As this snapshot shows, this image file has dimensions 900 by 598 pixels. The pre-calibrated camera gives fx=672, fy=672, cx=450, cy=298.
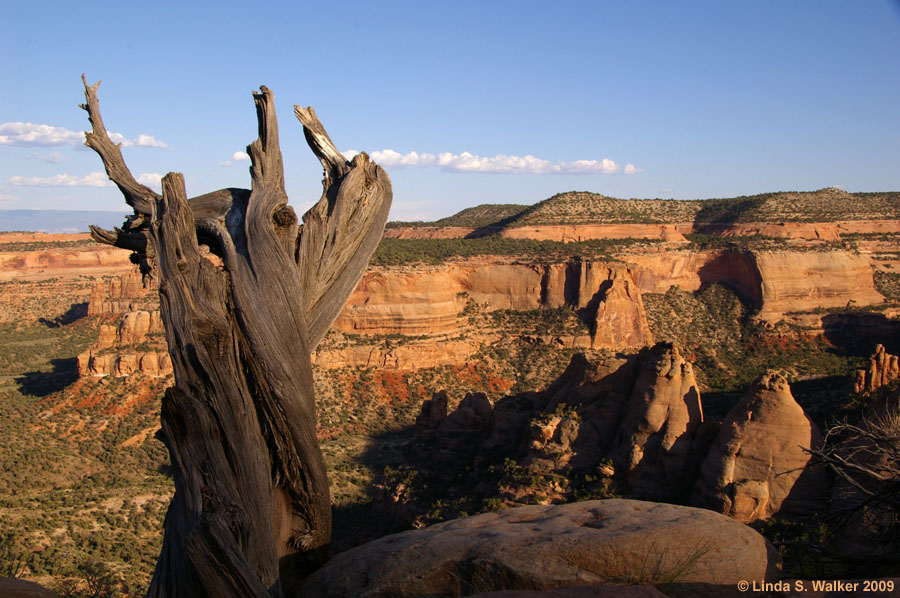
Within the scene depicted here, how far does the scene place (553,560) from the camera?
569cm

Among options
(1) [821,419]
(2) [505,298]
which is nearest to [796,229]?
(2) [505,298]

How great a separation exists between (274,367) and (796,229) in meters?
67.2

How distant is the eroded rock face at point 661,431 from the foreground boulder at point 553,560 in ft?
52.5

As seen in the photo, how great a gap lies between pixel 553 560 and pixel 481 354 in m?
47.9

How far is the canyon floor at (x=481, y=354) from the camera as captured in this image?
82.5 ft

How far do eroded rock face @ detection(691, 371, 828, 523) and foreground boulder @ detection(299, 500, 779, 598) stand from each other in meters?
14.3

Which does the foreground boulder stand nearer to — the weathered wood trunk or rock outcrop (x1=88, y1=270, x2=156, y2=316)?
the weathered wood trunk

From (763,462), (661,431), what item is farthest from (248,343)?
(661,431)

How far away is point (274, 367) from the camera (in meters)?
5.11

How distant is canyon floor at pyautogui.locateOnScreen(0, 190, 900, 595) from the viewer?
25.1m

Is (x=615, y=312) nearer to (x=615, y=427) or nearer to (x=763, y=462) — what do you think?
(x=615, y=427)

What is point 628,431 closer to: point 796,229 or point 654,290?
point 654,290

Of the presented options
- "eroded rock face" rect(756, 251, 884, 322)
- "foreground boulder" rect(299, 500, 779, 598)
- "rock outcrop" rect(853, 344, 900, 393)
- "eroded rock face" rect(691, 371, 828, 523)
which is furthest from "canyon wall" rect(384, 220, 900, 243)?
"foreground boulder" rect(299, 500, 779, 598)

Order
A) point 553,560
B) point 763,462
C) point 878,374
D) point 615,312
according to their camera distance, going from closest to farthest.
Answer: point 553,560
point 763,462
point 878,374
point 615,312
